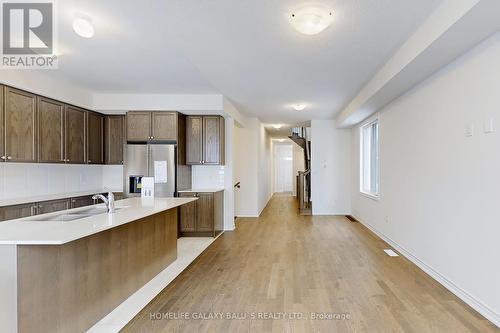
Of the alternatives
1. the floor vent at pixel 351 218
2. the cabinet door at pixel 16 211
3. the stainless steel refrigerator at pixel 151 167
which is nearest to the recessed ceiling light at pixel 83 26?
the cabinet door at pixel 16 211

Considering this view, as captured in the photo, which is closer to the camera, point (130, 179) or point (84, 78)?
point (84, 78)

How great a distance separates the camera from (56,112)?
14.0 feet

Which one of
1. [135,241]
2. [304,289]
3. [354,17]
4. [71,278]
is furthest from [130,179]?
[354,17]

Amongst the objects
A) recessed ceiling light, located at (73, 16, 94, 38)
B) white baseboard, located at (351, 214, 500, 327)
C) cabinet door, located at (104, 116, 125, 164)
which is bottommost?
white baseboard, located at (351, 214, 500, 327)

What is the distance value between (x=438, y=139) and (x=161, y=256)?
11.5ft

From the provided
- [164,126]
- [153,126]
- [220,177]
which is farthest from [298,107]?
[153,126]

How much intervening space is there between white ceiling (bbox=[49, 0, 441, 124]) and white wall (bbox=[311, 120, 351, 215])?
8.99 feet

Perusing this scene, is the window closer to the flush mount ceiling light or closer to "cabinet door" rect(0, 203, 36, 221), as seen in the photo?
the flush mount ceiling light

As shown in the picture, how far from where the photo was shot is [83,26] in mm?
2557

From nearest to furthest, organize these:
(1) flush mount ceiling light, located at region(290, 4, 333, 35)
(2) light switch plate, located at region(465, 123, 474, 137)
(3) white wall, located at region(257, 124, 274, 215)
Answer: (1) flush mount ceiling light, located at region(290, 4, 333, 35) → (2) light switch plate, located at region(465, 123, 474, 137) → (3) white wall, located at region(257, 124, 274, 215)

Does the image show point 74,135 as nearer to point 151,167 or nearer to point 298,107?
point 151,167

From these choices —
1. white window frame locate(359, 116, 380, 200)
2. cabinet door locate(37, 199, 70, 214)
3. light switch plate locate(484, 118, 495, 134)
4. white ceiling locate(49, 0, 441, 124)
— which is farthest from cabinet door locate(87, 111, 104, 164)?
light switch plate locate(484, 118, 495, 134)

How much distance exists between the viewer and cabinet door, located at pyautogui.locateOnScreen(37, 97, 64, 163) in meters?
3.96

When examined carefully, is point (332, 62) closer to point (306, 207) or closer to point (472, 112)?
point (472, 112)
